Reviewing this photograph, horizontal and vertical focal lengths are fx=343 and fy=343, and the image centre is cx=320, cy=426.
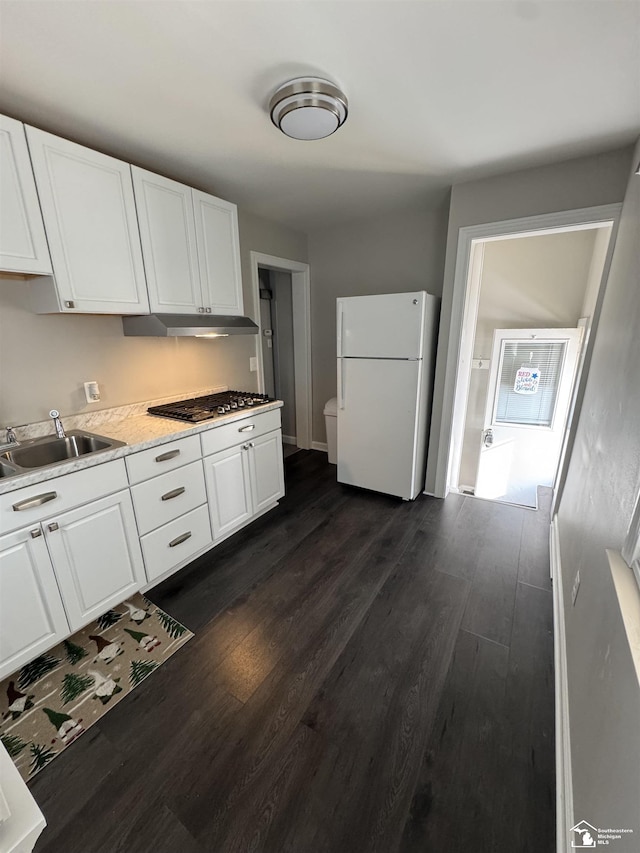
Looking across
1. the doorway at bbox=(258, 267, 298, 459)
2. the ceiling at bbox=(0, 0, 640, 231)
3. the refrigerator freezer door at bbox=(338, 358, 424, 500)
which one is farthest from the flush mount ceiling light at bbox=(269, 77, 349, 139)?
the doorway at bbox=(258, 267, 298, 459)

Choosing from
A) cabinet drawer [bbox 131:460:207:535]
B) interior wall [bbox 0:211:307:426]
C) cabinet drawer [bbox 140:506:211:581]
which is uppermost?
interior wall [bbox 0:211:307:426]

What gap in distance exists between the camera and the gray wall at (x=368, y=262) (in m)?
3.09

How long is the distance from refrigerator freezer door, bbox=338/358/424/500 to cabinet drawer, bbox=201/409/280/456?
72 cm

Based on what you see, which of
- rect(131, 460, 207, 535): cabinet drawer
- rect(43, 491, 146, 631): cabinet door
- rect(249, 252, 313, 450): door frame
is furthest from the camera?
rect(249, 252, 313, 450): door frame

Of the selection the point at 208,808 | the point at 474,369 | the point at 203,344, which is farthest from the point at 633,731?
the point at 474,369

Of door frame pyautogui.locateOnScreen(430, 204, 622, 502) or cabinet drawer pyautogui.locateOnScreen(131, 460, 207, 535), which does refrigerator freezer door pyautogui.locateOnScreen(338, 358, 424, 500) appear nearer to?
door frame pyautogui.locateOnScreen(430, 204, 622, 502)

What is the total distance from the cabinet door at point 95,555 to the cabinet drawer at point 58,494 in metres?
0.05

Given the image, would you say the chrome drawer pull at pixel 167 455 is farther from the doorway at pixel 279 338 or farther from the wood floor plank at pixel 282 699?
the doorway at pixel 279 338

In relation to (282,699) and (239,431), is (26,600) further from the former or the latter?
(239,431)

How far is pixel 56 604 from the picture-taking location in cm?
158

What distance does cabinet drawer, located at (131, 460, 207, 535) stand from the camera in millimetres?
1898

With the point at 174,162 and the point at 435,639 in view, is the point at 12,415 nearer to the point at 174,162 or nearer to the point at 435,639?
the point at 174,162

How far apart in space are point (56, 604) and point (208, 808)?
1.06 m

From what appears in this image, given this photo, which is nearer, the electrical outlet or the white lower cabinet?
the electrical outlet
